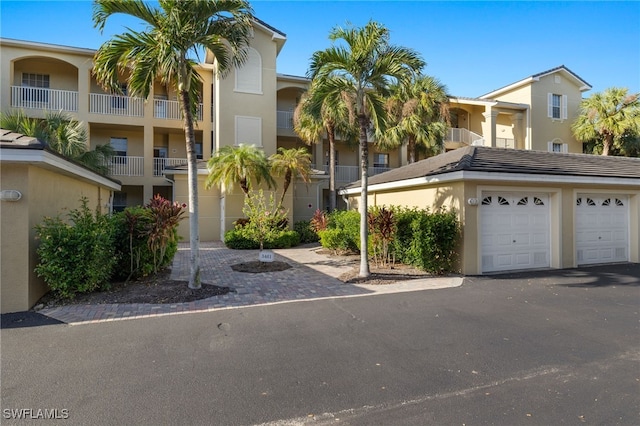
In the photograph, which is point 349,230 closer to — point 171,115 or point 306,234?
point 306,234

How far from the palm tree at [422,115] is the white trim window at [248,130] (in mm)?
7361

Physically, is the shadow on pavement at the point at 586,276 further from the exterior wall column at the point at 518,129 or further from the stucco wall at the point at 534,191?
the exterior wall column at the point at 518,129

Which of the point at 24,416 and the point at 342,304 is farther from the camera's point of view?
the point at 342,304

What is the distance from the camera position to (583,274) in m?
9.87

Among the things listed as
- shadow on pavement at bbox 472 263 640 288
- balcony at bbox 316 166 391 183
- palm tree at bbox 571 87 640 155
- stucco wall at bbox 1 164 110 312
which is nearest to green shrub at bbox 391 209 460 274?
shadow on pavement at bbox 472 263 640 288

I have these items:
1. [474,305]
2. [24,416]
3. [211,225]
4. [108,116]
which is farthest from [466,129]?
[24,416]

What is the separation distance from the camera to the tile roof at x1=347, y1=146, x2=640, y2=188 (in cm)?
995

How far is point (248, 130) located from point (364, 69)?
38.1 ft

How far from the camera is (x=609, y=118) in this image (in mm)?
21797

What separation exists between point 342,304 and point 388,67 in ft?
20.5

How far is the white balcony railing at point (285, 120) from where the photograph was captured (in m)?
22.1

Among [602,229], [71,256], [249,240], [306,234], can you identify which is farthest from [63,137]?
[602,229]

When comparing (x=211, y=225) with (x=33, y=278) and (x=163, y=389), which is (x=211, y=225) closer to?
(x=33, y=278)

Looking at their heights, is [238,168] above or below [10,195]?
above
